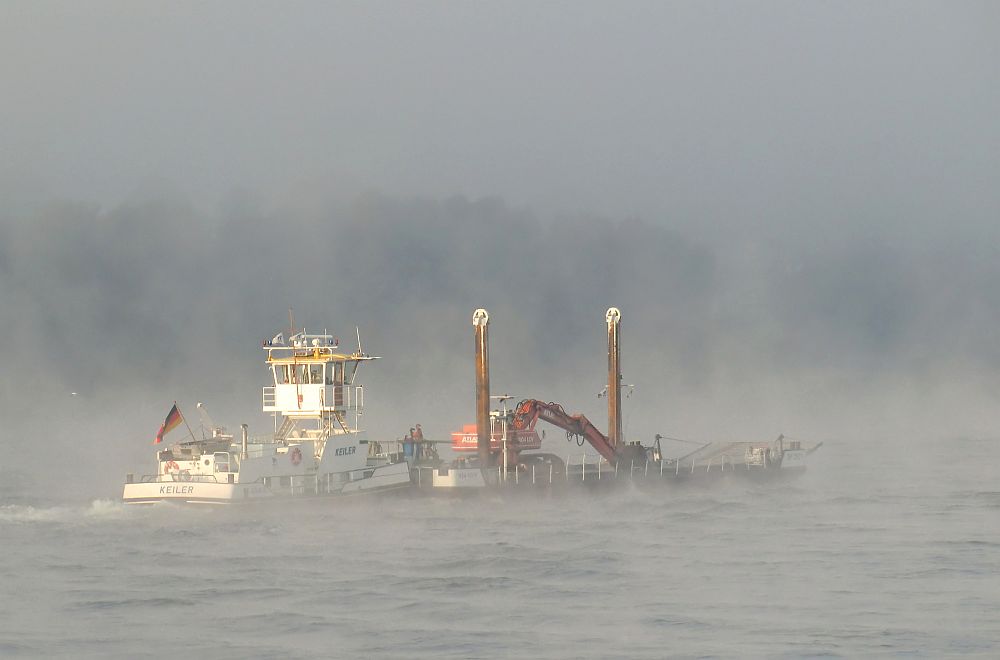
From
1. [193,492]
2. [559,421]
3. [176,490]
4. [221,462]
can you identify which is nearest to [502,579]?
[193,492]

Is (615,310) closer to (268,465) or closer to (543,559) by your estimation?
(268,465)

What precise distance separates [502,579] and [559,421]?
111 feet

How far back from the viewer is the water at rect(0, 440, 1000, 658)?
3553 cm

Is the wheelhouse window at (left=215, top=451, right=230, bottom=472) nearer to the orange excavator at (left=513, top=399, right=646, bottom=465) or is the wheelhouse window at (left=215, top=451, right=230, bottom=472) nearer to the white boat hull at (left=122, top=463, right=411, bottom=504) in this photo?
the white boat hull at (left=122, top=463, right=411, bottom=504)

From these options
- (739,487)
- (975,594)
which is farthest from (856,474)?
(975,594)

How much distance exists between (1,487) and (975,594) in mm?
70089

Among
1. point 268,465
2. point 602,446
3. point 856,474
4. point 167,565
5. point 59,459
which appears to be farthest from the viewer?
point 59,459

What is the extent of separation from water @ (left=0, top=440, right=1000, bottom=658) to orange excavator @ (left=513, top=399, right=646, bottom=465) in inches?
251

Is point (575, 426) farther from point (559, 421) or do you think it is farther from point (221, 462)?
point (221, 462)

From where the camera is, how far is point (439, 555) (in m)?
51.7

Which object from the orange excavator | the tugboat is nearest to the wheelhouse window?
the tugboat

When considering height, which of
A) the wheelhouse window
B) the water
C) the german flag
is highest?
the german flag

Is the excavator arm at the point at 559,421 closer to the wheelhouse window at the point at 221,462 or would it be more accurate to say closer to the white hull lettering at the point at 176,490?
the wheelhouse window at the point at 221,462

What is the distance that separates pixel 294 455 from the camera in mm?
66500
